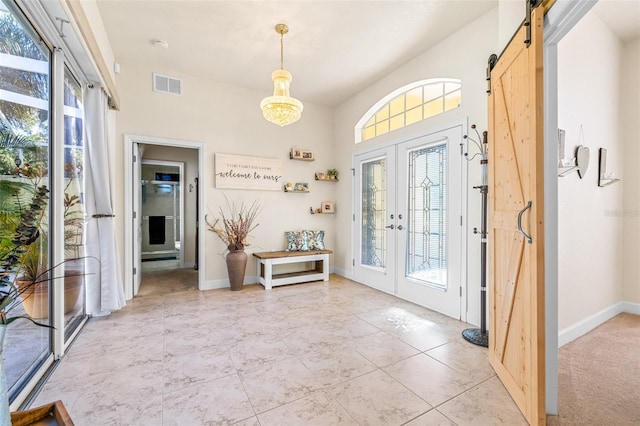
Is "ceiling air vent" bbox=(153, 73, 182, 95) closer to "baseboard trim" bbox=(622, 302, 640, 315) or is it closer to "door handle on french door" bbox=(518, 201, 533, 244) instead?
"door handle on french door" bbox=(518, 201, 533, 244)

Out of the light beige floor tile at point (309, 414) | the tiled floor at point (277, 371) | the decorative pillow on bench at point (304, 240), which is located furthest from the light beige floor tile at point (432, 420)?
the decorative pillow on bench at point (304, 240)

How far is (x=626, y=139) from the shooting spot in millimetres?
3354

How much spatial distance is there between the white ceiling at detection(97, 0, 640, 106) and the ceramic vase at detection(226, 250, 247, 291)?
8.47 feet

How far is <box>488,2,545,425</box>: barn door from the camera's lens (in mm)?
1508

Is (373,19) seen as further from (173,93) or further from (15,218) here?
(15,218)

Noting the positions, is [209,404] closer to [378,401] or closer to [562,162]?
[378,401]

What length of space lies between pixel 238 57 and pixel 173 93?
113cm

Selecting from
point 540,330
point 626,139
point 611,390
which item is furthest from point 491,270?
point 626,139

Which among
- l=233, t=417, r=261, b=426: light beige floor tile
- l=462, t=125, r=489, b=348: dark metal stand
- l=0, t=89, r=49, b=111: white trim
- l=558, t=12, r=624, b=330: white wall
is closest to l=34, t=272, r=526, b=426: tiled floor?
l=233, t=417, r=261, b=426: light beige floor tile

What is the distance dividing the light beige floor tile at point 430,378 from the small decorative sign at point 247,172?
3.30 metres

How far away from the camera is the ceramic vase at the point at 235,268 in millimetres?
4160

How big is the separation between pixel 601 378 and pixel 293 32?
157 inches

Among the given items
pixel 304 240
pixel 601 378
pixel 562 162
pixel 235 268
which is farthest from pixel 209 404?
pixel 304 240

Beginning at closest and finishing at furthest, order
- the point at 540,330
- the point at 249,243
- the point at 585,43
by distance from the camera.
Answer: the point at 540,330
the point at 585,43
the point at 249,243
